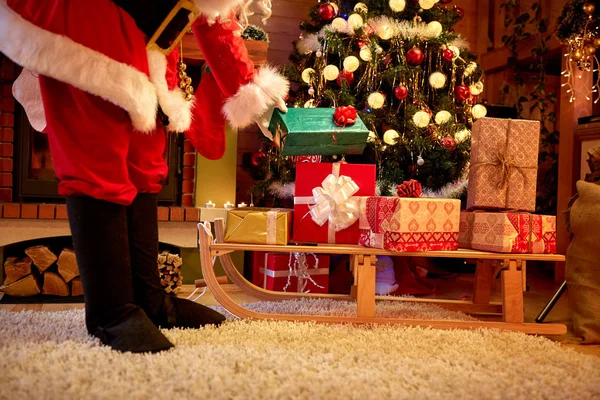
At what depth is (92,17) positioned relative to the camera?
119 centimetres

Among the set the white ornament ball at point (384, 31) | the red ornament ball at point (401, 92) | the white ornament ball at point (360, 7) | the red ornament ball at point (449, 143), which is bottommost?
the red ornament ball at point (449, 143)

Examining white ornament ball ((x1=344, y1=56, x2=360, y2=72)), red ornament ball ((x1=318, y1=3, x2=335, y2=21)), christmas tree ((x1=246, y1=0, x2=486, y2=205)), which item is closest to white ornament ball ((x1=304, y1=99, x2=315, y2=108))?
christmas tree ((x1=246, y1=0, x2=486, y2=205))

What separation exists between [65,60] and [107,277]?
47 cm

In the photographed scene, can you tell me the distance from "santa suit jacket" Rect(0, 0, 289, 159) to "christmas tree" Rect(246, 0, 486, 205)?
106 centimetres

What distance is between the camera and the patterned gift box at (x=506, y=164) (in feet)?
5.69

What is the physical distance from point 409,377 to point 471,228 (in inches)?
31.2

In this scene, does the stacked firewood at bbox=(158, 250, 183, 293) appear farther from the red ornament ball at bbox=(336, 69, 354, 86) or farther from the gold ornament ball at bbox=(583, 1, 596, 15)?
the gold ornament ball at bbox=(583, 1, 596, 15)

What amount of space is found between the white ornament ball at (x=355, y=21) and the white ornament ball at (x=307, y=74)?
0.28 metres

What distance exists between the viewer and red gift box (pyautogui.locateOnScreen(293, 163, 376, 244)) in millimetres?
1739

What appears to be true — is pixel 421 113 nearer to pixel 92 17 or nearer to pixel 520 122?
pixel 520 122

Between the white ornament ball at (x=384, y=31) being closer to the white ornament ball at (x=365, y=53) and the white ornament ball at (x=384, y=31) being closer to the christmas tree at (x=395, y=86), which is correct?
the christmas tree at (x=395, y=86)

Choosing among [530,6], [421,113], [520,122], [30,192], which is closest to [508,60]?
[530,6]

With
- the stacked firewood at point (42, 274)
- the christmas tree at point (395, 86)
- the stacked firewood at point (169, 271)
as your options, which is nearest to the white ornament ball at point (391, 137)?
the christmas tree at point (395, 86)

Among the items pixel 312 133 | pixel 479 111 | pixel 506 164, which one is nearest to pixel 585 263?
pixel 506 164
